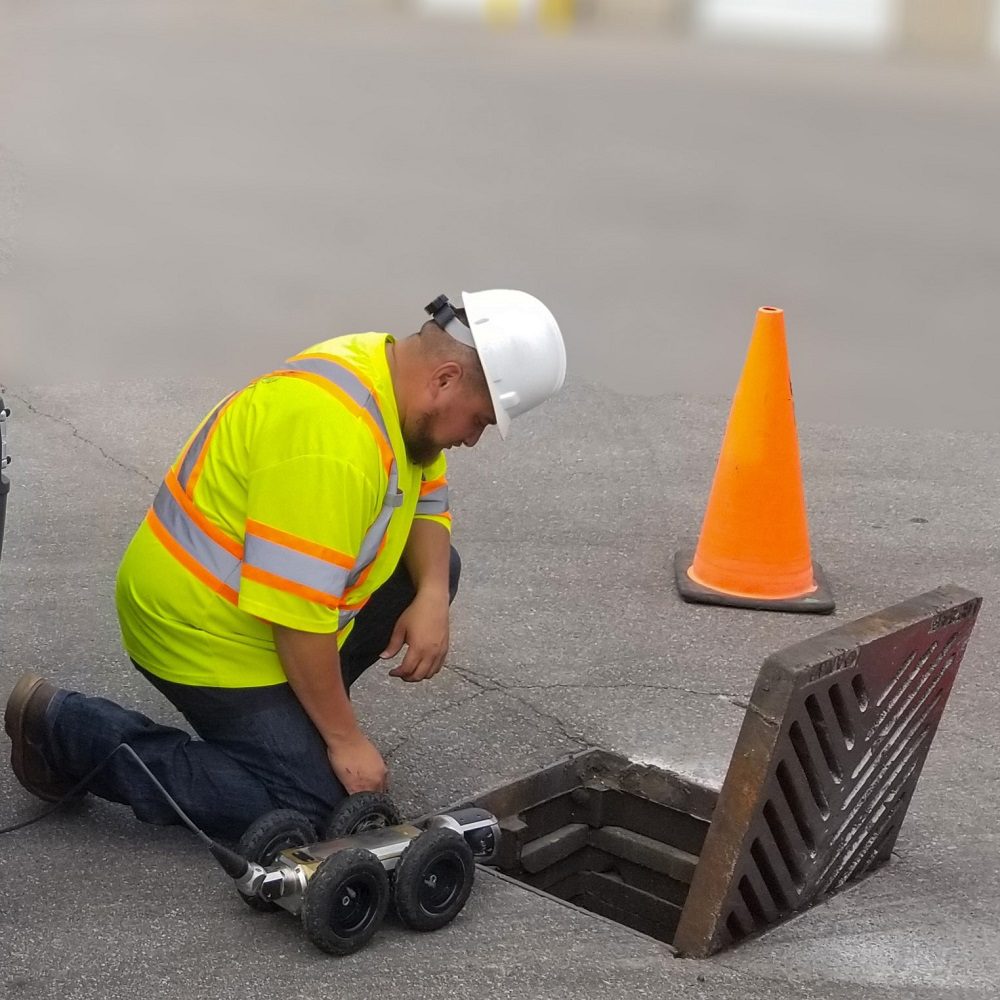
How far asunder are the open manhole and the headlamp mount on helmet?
3.26ft

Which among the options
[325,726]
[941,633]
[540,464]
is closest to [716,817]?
[941,633]

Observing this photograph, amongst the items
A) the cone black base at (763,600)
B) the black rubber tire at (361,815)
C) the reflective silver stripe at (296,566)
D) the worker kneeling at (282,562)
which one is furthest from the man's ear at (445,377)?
the cone black base at (763,600)

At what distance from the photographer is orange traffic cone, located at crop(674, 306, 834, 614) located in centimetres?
530

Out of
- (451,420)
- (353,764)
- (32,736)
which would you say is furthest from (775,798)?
(32,736)

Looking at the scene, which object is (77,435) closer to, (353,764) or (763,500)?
(763,500)

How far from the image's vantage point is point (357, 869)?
3.13 metres

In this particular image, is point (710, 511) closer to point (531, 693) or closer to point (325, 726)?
point (531, 693)

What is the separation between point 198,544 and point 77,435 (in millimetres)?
3536

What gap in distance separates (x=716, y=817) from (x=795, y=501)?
7.69ft

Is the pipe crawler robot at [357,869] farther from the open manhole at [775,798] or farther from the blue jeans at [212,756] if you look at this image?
the open manhole at [775,798]

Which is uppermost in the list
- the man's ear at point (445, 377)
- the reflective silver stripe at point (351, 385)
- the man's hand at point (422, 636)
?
the man's ear at point (445, 377)

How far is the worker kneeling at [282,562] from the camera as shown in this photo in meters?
3.26

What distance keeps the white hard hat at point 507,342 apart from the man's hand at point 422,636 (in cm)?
54

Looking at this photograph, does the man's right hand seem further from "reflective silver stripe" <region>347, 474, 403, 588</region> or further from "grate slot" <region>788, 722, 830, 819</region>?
"grate slot" <region>788, 722, 830, 819</region>
